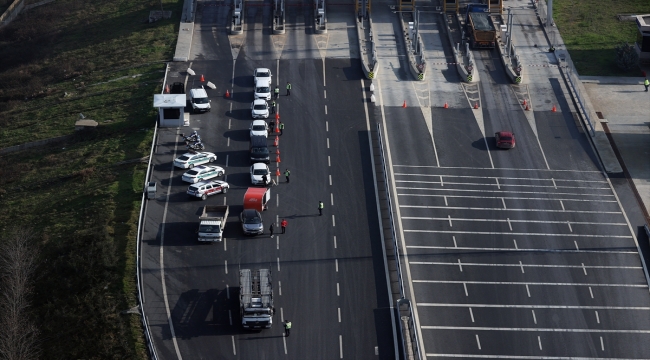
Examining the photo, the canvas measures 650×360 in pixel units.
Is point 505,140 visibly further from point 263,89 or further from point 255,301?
point 255,301

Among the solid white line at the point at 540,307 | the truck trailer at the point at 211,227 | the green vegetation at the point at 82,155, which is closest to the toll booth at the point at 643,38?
the solid white line at the point at 540,307

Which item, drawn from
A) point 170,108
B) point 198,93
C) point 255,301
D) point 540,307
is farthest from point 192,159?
point 540,307

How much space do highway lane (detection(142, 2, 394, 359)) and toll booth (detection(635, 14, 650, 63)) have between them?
30343mm

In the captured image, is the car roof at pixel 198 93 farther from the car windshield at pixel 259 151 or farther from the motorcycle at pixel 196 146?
the car windshield at pixel 259 151

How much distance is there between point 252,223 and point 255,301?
11.1m

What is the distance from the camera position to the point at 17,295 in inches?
3127

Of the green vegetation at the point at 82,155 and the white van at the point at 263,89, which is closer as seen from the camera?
the green vegetation at the point at 82,155

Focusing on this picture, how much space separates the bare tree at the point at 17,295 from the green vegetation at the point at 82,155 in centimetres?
83

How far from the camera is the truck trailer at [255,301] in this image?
250 feet

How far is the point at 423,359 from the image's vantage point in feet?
247

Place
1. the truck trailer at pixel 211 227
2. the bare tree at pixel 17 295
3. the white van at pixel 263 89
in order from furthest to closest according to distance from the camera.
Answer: the white van at pixel 263 89
the truck trailer at pixel 211 227
the bare tree at pixel 17 295

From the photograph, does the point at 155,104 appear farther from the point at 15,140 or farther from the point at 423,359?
the point at 423,359

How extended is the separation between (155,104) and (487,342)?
132 feet

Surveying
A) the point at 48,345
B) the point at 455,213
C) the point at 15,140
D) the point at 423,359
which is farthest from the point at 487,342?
the point at 15,140
